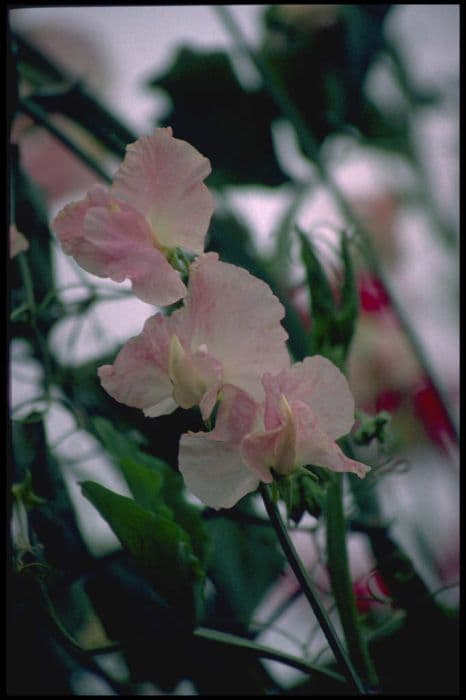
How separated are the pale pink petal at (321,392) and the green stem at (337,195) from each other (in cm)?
22

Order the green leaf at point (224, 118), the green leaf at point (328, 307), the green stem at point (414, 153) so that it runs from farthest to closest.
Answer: the green stem at point (414, 153) < the green leaf at point (224, 118) < the green leaf at point (328, 307)

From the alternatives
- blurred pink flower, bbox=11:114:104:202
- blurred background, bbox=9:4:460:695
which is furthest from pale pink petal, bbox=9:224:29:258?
blurred pink flower, bbox=11:114:104:202

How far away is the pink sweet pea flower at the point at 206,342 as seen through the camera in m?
0.27

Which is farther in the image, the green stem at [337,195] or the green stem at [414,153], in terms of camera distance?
the green stem at [414,153]

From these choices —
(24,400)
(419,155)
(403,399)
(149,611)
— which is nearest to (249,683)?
(149,611)

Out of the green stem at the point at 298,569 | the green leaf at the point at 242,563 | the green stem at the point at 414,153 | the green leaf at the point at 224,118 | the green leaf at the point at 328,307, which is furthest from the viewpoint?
the green stem at the point at 414,153

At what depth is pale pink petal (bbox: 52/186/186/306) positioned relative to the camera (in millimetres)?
269

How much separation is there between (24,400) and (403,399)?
0.39 m

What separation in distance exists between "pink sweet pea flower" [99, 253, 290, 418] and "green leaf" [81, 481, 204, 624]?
43 mm

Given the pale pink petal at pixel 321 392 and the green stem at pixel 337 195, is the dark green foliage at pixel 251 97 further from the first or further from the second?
the pale pink petal at pixel 321 392

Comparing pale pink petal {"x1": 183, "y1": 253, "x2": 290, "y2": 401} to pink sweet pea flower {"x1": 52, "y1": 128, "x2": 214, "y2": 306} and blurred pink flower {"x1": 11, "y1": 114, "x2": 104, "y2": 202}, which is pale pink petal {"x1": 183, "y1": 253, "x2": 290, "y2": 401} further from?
blurred pink flower {"x1": 11, "y1": 114, "x2": 104, "y2": 202}

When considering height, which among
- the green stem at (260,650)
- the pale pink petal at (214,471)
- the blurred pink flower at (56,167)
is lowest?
the green stem at (260,650)

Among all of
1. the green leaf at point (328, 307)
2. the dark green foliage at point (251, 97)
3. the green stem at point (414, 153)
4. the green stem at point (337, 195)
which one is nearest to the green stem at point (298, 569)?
the green leaf at point (328, 307)

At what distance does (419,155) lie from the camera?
771mm
